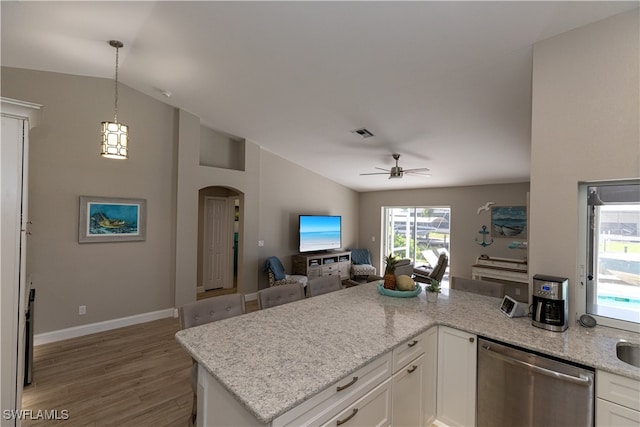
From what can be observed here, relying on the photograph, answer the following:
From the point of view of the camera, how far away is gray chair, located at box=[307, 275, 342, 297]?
9.23ft

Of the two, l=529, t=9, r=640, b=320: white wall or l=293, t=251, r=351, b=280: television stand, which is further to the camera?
l=293, t=251, r=351, b=280: television stand

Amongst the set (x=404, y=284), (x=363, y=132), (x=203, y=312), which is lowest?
(x=203, y=312)

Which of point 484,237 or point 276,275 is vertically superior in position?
point 484,237

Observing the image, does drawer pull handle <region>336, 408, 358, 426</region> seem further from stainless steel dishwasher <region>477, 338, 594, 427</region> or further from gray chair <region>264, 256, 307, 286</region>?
gray chair <region>264, 256, 307, 286</region>

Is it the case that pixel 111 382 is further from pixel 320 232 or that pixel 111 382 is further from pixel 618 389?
pixel 320 232

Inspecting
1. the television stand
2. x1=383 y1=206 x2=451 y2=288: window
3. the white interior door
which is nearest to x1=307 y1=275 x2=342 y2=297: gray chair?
the television stand

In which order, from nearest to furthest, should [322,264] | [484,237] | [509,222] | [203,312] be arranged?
[203,312], [509,222], [484,237], [322,264]

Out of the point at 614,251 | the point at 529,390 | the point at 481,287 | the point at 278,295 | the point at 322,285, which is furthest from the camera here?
the point at 322,285

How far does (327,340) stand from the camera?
1.67 m

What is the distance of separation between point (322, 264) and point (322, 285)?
3312 millimetres

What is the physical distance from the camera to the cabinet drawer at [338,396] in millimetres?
1168

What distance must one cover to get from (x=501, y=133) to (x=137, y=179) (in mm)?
5043

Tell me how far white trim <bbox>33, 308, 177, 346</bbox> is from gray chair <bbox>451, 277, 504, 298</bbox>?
13.4 ft

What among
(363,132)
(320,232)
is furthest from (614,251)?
(320,232)
